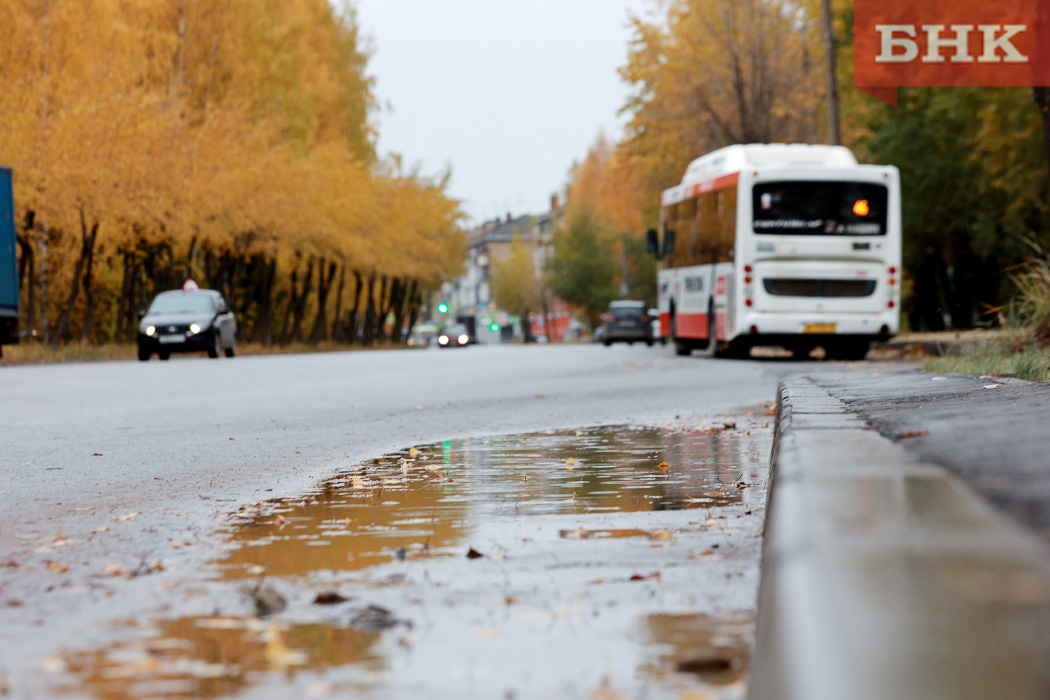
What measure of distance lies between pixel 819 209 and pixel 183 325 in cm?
1496

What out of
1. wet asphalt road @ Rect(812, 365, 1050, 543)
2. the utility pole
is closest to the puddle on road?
wet asphalt road @ Rect(812, 365, 1050, 543)

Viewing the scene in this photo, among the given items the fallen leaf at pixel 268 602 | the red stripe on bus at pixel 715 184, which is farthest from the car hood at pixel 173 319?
the fallen leaf at pixel 268 602

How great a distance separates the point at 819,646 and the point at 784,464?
7.75 feet

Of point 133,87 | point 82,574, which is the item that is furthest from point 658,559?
point 133,87

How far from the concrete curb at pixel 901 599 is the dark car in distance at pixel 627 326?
177ft

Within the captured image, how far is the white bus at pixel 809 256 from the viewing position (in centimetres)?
2664

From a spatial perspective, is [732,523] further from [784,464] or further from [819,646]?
[819,646]

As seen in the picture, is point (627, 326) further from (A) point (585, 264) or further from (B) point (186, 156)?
(A) point (585, 264)

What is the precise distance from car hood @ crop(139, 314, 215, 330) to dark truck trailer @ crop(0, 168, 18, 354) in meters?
4.20

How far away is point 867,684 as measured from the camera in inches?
86.4

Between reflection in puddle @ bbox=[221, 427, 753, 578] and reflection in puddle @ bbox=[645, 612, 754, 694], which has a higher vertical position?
reflection in puddle @ bbox=[645, 612, 754, 694]

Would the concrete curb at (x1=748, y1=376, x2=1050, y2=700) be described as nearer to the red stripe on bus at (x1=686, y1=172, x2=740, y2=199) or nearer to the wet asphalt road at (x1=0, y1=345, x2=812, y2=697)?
the wet asphalt road at (x1=0, y1=345, x2=812, y2=697)

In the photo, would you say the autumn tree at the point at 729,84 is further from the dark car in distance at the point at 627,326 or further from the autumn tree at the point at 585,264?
the autumn tree at the point at 585,264

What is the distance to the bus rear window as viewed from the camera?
27.1 metres
